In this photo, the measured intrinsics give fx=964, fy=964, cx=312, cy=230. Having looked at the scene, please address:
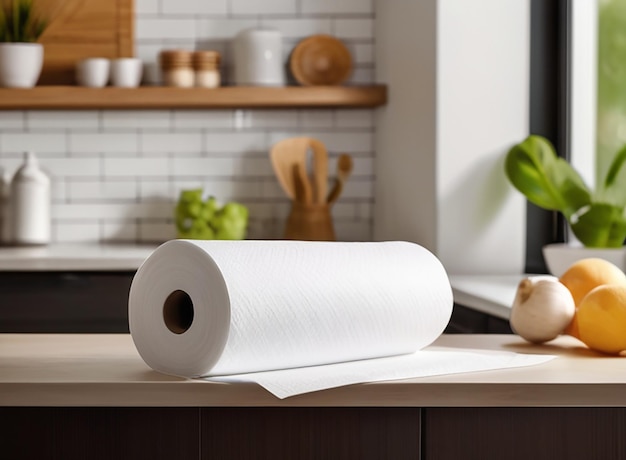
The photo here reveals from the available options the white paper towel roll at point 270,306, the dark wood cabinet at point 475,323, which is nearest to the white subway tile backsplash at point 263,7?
the dark wood cabinet at point 475,323

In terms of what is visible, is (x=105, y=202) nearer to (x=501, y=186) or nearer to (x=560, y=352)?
(x=501, y=186)

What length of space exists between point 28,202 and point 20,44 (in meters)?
0.54

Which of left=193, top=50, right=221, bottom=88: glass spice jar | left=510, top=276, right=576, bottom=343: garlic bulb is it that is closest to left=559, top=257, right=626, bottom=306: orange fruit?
Result: left=510, top=276, right=576, bottom=343: garlic bulb

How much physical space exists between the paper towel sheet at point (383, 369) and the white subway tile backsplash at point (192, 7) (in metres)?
2.54

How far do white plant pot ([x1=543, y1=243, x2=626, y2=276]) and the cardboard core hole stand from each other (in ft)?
4.85

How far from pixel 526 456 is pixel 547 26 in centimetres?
216

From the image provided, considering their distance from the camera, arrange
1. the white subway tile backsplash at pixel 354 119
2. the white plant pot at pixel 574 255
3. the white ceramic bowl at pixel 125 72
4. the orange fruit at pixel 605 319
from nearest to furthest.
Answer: the orange fruit at pixel 605 319, the white plant pot at pixel 574 255, the white ceramic bowl at pixel 125 72, the white subway tile backsplash at pixel 354 119

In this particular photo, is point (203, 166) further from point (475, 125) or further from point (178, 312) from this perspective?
point (178, 312)

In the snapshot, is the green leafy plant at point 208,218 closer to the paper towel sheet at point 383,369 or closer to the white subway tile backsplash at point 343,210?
the white subway tile backsplash at point 343,210

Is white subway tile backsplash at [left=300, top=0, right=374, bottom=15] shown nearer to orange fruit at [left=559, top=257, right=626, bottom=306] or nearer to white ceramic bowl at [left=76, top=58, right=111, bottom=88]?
white ceramic bowl at [left=76, top=58, right=111, bottom=88]

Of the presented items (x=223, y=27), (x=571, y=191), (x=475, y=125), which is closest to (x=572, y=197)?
(x=571, y=191)

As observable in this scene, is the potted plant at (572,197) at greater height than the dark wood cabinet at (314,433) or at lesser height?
greater

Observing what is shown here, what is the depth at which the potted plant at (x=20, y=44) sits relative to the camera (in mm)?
3266

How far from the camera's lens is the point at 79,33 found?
3471mm
